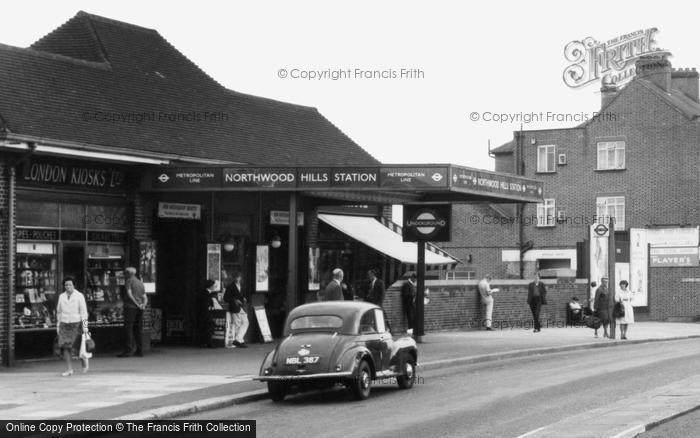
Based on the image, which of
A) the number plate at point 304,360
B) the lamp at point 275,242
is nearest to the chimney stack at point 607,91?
the lamp at point 275,242

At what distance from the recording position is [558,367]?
24.2 m

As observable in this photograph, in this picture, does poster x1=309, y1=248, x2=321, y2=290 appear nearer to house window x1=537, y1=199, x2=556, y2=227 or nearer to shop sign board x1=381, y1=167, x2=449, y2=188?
shop sign board x1=381, y1=167, x2=449, y2=188

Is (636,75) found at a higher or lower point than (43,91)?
higher

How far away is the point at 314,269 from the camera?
31.6m

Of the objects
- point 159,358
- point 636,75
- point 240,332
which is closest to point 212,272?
point 240,332

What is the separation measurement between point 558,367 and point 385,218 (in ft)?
43.4

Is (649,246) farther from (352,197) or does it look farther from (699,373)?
(699,373)

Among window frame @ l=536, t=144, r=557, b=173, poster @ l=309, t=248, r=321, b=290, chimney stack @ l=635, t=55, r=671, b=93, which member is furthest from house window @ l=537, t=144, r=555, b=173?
poster @ l=309, t=248, r=321, b=290

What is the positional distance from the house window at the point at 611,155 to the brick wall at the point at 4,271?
4128 centimetres

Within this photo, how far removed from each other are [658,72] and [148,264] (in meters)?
40.1

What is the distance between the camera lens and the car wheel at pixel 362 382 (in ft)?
58.9

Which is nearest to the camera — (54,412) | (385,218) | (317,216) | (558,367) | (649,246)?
(54,412)

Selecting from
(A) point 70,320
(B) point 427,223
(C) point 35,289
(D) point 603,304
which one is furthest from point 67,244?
(D) point 603,304

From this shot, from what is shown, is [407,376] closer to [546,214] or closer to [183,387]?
[183,387]
